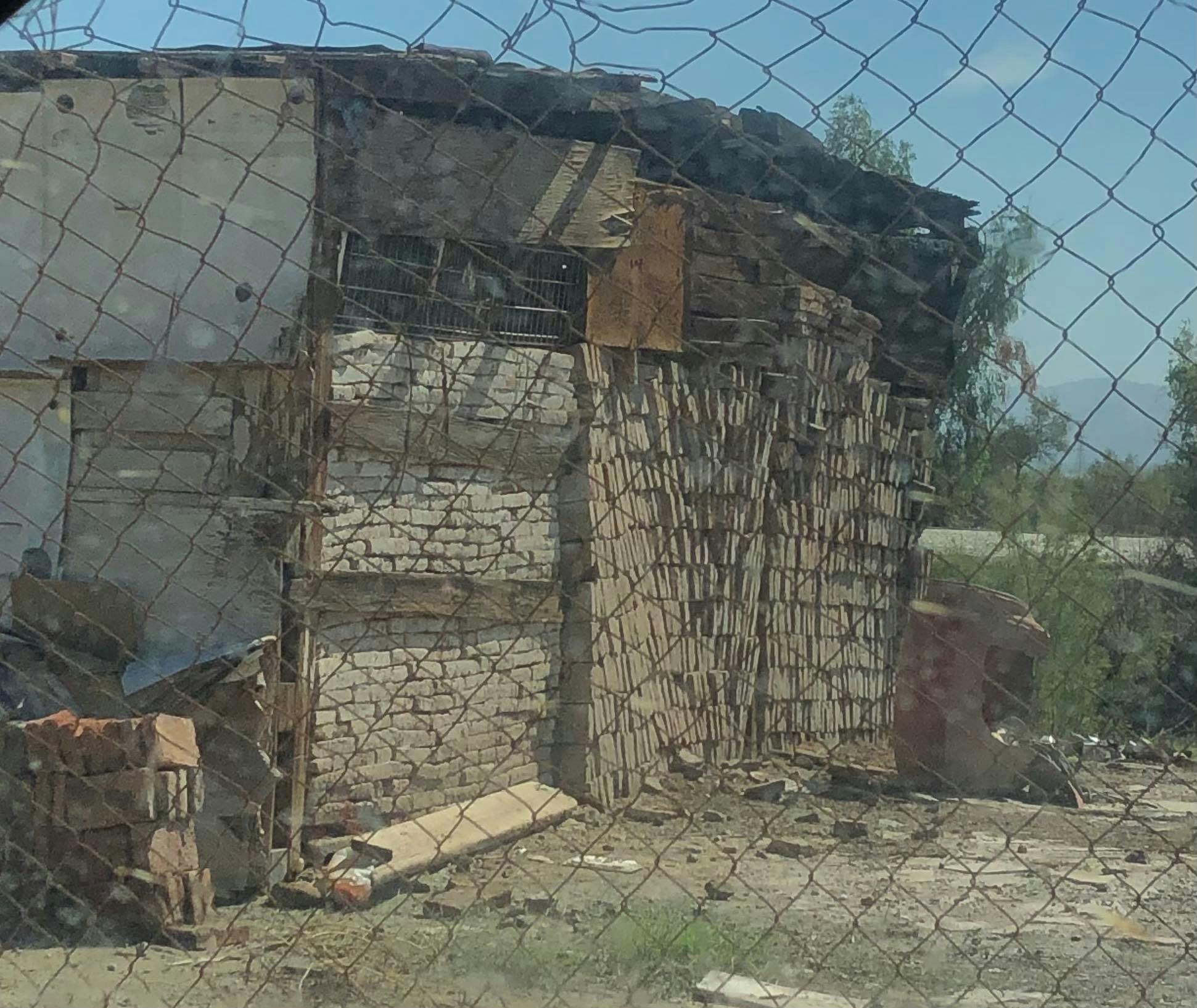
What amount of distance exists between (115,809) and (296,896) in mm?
1151

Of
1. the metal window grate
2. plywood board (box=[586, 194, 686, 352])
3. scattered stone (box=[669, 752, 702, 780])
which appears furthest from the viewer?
scattered stone (box=[669, 752, 702, 780])

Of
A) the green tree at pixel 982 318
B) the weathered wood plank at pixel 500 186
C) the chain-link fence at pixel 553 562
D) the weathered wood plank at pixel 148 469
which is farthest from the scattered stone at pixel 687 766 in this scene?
the weathered wood plank at pixel 500 186

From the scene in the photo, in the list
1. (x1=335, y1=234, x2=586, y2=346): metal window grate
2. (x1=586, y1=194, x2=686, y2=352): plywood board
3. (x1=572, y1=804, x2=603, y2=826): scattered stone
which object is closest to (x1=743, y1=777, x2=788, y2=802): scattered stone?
(x1=572, y1=804, x2=603, y2=826): scattered stone

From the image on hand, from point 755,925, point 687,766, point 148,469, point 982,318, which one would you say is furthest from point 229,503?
point 982,318

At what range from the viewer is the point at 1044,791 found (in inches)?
239

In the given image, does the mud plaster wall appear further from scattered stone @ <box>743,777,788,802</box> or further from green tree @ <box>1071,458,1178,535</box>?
green tree @ <box>1071,458,1178,535</box>

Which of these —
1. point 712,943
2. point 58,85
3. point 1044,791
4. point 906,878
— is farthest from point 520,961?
point 1044,791

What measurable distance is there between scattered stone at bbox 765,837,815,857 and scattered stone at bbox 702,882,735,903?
60 cm

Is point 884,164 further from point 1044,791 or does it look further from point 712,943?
point 1044,791

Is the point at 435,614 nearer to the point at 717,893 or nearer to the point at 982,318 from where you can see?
the point at 717,893

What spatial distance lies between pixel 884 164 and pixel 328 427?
281 centimetres

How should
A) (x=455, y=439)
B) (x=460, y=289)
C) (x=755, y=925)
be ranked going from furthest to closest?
(x=455, y=439) < (x=460, y=289) < (x=755, y=925)

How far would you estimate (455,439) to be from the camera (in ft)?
18.8

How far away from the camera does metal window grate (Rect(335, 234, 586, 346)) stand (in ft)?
12.0
